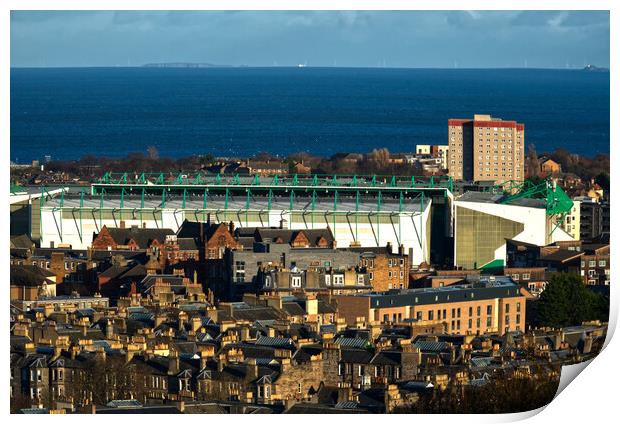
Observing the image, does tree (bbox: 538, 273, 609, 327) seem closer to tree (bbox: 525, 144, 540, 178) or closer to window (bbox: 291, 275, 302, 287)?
window (bbox: 291, 275, 302, 287)

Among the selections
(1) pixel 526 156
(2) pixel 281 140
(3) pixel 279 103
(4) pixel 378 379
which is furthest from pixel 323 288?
(3) pixel 279 103

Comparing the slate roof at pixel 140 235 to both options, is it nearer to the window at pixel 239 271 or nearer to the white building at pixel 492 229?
the window at pixel 239 271

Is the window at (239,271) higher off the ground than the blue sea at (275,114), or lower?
lower

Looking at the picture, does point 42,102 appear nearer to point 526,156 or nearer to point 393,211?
point 526,156

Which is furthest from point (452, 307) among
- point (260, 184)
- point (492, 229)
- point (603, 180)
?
point (603, 180)

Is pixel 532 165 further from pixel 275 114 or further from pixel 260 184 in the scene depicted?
pixel 275 114

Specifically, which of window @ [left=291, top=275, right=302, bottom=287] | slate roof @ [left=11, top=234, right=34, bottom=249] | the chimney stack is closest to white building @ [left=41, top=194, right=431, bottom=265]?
slate roof @ [left=11, top=234, right=34, bottom=249]

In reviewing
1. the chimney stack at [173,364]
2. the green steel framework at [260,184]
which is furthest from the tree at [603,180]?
the chimney stack at [173,364]
